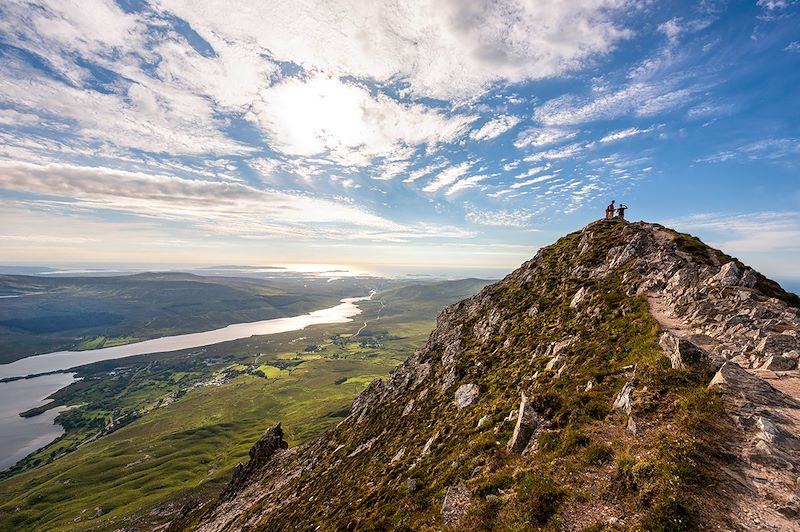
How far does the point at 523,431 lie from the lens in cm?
2350

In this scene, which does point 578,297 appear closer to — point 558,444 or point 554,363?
A: point 554,363

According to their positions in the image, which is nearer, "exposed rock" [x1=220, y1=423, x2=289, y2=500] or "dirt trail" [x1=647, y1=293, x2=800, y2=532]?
"dirt trail" [x1=647, y1=293, x2=800, y2=532]

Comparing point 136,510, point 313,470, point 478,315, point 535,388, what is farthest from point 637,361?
point 136,510

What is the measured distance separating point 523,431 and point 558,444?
3.13 metres

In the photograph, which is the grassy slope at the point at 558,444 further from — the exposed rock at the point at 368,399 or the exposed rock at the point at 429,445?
the exposed rock at the point at 368,399

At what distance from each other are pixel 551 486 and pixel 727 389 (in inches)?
445

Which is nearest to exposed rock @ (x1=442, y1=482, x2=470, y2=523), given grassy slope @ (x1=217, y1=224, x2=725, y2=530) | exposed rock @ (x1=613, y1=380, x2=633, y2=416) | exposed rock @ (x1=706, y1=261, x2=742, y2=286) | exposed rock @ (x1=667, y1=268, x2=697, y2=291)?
grassy slope @ (x1=217, y1=224, x2=725, y2=530)

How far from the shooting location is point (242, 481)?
82.3m

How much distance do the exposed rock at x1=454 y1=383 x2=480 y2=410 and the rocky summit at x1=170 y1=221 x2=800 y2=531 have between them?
376 mm

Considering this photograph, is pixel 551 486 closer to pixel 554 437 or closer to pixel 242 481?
pixel 554 437

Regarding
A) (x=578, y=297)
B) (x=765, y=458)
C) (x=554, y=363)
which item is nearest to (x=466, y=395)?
(x=554, y=363)

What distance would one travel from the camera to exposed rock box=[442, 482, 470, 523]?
2008 cm

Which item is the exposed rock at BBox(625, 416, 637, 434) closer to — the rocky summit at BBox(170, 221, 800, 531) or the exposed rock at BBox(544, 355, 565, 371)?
the rocky summit at BBox(170, 221, 800, 531)

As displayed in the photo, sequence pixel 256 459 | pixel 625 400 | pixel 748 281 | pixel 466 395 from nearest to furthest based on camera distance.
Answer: pixel 625 400 → pixel 748 281 → pixel 466 395 → pixel 256 459
